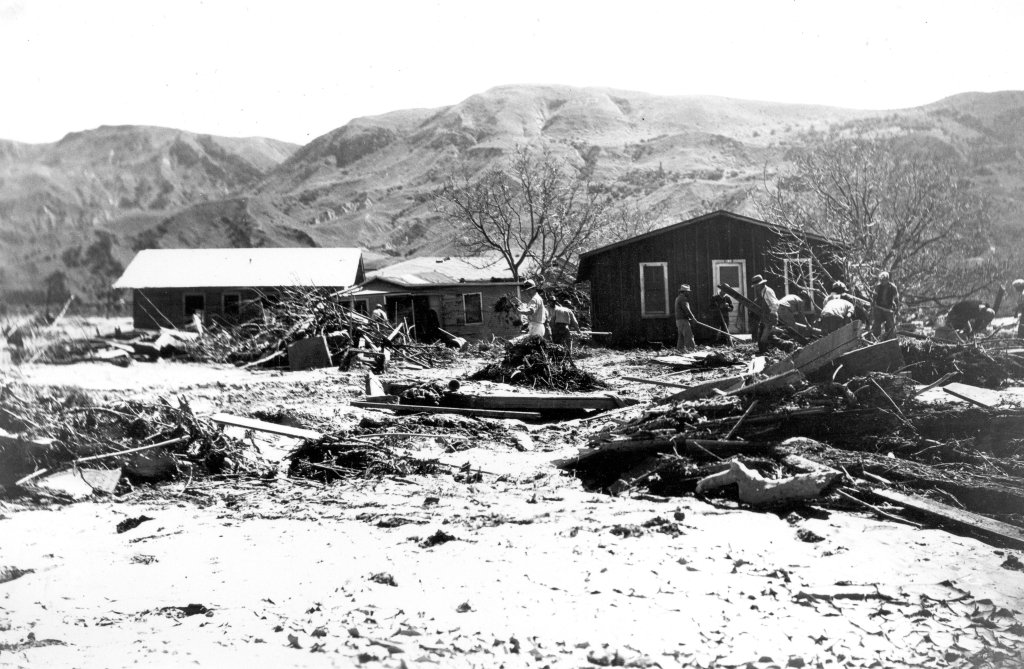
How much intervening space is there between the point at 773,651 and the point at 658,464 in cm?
318

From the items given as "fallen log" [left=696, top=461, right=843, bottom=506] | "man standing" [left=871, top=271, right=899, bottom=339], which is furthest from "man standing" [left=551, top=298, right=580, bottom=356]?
"fallen log" [left=696, top=461, right=843, bottom=506]

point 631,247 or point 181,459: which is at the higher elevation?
point 631,247

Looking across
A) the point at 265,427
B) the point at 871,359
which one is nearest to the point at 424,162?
the point at 265,427

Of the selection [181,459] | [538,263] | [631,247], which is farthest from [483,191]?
[181,459]

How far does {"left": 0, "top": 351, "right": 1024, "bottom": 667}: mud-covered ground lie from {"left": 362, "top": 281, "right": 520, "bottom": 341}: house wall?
70.0 feet

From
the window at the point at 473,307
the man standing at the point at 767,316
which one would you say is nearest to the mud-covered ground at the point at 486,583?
the man standing at the point at 767,316

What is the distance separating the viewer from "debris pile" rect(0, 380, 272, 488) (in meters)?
7.03

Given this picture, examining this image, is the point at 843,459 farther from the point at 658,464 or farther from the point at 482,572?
the point at 482,572

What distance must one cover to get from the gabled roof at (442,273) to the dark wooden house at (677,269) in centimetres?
767

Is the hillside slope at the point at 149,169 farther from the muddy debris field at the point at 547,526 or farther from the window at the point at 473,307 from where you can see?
the muddy debris field at the point at 547,526

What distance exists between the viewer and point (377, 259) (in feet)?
271

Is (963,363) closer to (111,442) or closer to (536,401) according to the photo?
(536,401)

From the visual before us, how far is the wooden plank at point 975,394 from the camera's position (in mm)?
7301

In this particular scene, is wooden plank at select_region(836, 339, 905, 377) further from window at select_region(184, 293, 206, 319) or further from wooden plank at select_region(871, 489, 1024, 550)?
window at select_region(184, 293, 206, 319)
